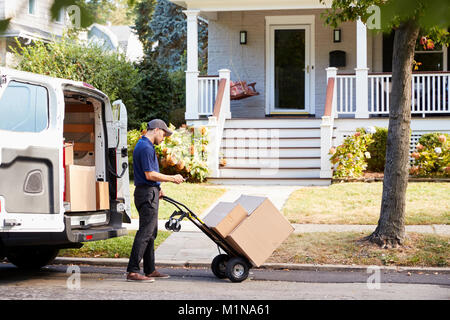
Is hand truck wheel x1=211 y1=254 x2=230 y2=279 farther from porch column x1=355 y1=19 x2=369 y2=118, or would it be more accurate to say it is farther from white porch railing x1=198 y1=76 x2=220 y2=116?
white porch railing x1=198 y1=76 x2=220 y2=116

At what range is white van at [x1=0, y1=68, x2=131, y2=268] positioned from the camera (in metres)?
6.32

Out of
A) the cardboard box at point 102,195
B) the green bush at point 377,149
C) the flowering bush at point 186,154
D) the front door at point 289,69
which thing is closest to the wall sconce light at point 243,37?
the front door at point 289,69

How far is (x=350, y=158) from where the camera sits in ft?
47.0

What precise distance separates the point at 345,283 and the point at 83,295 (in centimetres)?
295

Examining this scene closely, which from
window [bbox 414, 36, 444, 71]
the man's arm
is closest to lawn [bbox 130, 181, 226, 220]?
the man's arm

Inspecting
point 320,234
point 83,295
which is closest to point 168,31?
point 320,234

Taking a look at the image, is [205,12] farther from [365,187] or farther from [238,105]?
[365,187]

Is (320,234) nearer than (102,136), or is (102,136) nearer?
(102,136)

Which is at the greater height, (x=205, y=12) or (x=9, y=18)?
(x=205, y=12)

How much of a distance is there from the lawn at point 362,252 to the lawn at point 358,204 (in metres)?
1.53

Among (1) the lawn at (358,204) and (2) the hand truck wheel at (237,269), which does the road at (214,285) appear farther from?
(1) the lawn at (358,204)

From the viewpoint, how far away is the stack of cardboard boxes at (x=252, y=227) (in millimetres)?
7180

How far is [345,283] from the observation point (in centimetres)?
745
